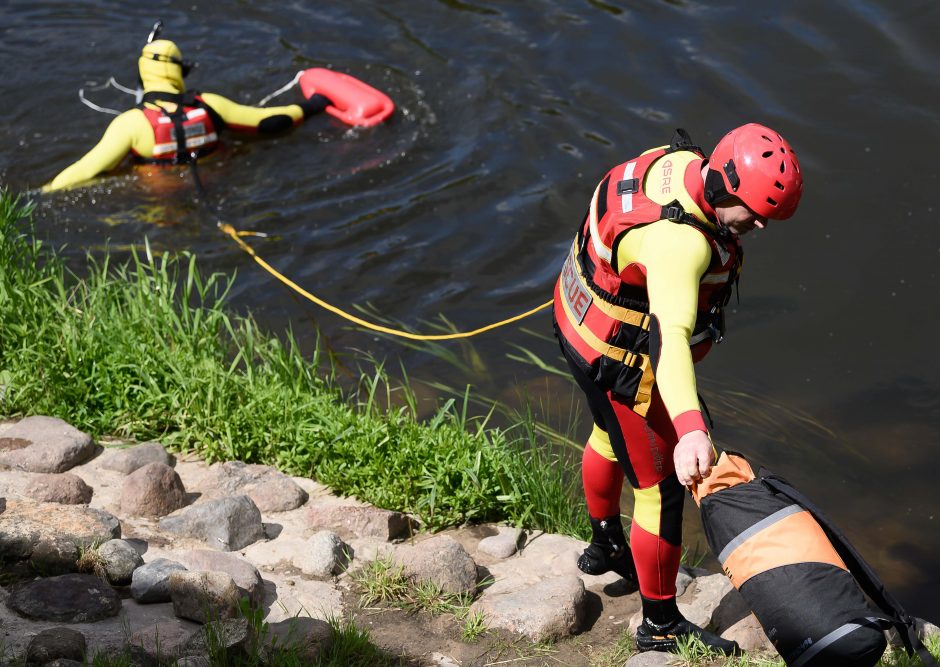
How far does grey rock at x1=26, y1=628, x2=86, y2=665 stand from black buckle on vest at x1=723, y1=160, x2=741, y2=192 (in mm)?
2139

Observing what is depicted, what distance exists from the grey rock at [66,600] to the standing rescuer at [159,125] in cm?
493

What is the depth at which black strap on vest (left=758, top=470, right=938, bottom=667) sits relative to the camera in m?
2.80

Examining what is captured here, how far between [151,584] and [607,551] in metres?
1.58

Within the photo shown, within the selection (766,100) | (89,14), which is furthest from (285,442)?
(89,14)

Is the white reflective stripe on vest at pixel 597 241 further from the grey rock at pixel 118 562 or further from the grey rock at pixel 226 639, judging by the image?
the grey rock at pixel 118 562

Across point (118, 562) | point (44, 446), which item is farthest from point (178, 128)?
point (118, 562)

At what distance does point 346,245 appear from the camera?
7070 mm

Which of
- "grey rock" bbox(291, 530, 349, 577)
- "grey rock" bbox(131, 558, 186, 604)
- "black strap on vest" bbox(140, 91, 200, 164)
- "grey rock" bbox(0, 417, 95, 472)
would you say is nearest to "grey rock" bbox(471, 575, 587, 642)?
"grey rock" bbox(291, 530, 349, 577)

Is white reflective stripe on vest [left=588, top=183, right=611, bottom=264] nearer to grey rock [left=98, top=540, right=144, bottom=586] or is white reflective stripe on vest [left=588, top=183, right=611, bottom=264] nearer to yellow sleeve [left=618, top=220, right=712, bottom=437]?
yellow sleeve [left=618, top=220, right=712, bottom=437]

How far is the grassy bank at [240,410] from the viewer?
4.31 metres

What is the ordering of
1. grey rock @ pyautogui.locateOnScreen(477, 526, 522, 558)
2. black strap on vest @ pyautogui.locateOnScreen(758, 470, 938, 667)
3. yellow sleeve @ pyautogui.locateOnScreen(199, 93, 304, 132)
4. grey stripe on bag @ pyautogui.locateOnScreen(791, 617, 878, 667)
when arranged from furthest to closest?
yellow sleeve @ pyautogui.locateOnScreen(199, 93, 304, 132)
grey rock @ pyautogui.locateOnScreen(477, 526, 522, 558)
black strap on vest @ pyautogui.locateOnScreen(758, 470, 938, 667)
grey stripe on bag @ pyautogui.locateOnScreen(791, 617, 878, 667)

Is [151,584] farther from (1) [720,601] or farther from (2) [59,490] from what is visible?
(1) [720,601]

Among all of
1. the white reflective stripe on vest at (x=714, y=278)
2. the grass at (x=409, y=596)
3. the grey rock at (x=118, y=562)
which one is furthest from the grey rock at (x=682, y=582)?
the grey rock at (x=118, y=562)

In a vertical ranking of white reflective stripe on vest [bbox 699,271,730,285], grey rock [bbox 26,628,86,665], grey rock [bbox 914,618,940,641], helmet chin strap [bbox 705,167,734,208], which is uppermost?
helmet chin strap [bbox 705,167,734,208]
